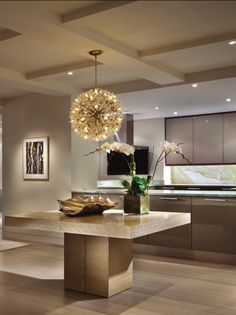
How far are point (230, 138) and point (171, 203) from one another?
3.15 meters

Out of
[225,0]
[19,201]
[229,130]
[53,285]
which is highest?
[225,0]

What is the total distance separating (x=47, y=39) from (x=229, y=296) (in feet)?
10.0

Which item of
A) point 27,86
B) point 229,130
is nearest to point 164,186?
point 229,130

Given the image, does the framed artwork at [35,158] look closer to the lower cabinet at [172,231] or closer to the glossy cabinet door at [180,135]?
the lower cabinet at [172,231]

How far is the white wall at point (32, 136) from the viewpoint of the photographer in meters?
6.55

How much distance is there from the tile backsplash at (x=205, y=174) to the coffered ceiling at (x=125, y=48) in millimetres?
2072

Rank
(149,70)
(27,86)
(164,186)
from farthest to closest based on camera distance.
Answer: (164,186) → (27,86) → (149,70)

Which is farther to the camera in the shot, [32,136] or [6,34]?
[32,136]

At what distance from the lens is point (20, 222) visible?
3.68m

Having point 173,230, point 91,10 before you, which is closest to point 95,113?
point 91,10

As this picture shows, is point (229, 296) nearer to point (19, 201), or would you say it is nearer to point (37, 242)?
point (37, 242)

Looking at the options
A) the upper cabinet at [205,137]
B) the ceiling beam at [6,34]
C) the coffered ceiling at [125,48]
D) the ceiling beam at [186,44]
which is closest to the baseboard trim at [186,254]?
the coffered ceiling at [125,48]

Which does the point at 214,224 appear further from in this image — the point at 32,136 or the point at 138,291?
the point at 32,136

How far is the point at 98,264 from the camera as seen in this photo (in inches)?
148
